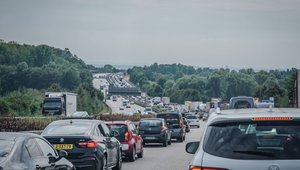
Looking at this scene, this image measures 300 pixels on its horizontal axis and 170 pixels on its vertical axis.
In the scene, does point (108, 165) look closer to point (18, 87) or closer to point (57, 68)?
point (18, 87)

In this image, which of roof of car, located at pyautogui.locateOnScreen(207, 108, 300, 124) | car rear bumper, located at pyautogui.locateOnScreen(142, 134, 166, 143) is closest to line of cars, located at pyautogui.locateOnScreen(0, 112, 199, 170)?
roof of car, located at pyautogui.locateOnScreen(207, 108, 300, 124)

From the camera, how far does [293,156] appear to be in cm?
848

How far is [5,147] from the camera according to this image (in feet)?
39.2

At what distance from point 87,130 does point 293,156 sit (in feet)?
38.4

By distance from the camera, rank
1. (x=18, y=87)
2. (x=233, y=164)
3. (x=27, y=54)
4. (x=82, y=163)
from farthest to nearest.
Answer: (x=27, y=54)
(x=18, y=87)
(x=82, y=163)
(x=233, y=164)

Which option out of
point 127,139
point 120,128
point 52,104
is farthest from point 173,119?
point 52,104

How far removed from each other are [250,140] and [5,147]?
4647mm

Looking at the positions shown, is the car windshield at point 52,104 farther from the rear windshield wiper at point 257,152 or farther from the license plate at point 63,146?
the rear windshield wiper at point 257,152

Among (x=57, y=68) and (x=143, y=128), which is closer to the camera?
(x=143, y=128)

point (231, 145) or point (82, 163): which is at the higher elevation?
point (231, 145)

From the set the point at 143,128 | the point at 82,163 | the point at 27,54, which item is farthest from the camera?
the point at 27,54

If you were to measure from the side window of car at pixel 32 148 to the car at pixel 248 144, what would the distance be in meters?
4.18

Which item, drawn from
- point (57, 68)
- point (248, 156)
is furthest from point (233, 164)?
point (57, 68)

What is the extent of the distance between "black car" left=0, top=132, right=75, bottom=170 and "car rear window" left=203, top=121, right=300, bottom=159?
143 inches
